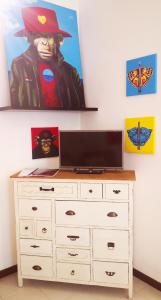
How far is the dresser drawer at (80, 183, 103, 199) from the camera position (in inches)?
77.2

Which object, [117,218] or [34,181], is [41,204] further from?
[117,218]

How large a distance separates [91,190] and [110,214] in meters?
0.24

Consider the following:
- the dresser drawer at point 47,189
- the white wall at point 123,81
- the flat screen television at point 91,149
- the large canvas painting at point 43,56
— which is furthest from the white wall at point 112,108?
the dresser drawer at point 47,189

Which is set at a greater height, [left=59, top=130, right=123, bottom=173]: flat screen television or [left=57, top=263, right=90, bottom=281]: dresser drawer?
[left=59, top=130, right=123, bottom=173]: flat screen television

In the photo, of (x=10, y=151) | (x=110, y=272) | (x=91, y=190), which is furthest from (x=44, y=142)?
(x=110, y=272)

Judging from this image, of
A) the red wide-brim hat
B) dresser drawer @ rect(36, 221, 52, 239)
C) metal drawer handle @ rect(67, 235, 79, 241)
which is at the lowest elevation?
metal drawer handle @ rect(67, 235, 79, 241)

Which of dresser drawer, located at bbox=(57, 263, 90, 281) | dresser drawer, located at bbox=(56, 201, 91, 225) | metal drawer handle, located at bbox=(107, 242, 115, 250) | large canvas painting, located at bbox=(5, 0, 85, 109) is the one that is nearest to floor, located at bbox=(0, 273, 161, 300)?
dresser drawer, located at bbox=(57, 263, 90, 281)

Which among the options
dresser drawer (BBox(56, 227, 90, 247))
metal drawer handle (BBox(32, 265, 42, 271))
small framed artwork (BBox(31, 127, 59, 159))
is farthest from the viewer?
small framed artwork (BBox(31, 127, 59, 159))

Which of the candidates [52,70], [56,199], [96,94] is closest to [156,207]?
[56,199]

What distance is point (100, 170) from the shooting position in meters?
2.23

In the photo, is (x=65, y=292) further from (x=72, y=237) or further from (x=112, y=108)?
(x=112, y=108)

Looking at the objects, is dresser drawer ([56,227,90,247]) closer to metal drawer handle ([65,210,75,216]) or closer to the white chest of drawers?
the white chest of drawers

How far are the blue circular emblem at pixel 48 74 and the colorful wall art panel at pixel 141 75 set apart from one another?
72 centimetres

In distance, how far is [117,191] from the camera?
1932 millimetres
